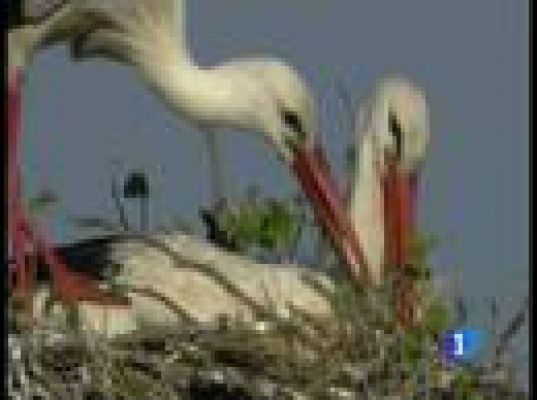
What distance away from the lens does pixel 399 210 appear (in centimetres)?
1004

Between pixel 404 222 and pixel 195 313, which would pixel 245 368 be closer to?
pixel 195 313

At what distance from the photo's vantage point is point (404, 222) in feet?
32.8

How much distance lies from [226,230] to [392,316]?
31.9 inches

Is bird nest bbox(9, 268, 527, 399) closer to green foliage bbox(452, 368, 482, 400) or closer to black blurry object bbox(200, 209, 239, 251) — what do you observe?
green foliage bbox(452, 368, 482, 400)

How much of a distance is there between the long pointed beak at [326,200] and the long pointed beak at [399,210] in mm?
102

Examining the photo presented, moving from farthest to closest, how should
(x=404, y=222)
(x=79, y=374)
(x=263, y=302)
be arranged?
1. (x=404, y=222)
2. (x=263, y=302)
3. (x=79, y=374)

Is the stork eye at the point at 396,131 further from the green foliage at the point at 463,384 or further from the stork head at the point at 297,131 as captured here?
the green foliage at the point at 463,384

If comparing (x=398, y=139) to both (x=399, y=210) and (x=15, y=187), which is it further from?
(x=15, y=187)

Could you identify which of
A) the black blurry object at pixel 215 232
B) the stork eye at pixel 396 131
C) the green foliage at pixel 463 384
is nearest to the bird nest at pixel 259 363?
the green foliage at pixel 463 384

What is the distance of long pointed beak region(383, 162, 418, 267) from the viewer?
980 cm

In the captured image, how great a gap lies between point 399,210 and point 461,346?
119 cm

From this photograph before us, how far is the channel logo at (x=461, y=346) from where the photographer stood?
8.82 meters

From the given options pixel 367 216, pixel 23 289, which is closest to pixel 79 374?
pixel 23 289

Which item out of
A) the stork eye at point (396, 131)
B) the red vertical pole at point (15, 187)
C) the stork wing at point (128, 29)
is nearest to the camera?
the red vertical pole at point (15, 187)
